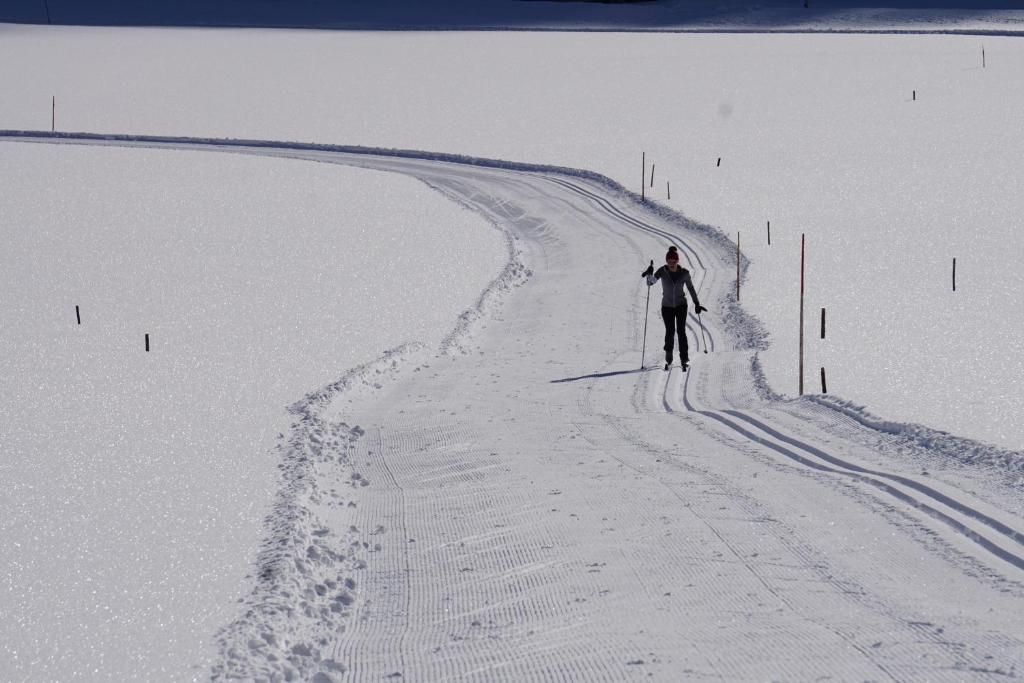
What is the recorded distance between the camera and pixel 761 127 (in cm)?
4338

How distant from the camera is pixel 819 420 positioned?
12.2 m

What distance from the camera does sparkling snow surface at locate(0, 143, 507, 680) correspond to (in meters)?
8.03

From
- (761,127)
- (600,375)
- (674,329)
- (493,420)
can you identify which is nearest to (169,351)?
(600,375)

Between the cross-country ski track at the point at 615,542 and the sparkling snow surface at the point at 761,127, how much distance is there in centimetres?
180

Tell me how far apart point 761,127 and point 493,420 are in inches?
1288

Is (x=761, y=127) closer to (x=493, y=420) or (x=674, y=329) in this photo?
(x=674, y=329)

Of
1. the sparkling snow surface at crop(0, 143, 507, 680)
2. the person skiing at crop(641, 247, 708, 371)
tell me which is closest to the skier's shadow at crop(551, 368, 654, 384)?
the person skiing at crop(641, 247, 708, 371)

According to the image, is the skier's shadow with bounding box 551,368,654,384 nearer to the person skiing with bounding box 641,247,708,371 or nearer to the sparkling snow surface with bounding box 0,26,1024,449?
the person skiing with bounding box 641,247,708,371

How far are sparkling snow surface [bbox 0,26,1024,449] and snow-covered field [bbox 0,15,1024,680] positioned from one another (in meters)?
0.19

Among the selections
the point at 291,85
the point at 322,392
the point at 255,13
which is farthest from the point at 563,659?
the point at 255,13

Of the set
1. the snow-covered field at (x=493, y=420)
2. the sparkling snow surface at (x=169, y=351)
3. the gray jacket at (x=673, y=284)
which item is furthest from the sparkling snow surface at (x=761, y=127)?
the sparkling snow surface at (x=169, y=351)

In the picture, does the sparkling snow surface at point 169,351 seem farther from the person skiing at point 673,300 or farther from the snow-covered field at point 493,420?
the person skiing at point 673,300

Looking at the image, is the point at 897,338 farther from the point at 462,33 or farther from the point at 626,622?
the point at 462,33

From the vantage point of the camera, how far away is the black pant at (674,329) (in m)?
15.5
